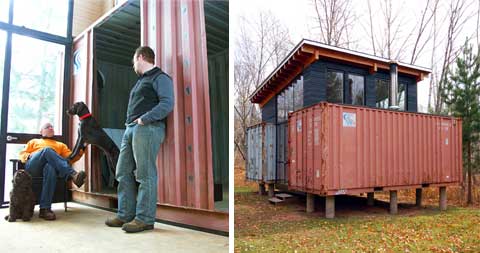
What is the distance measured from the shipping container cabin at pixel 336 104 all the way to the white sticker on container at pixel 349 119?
0.02 meters

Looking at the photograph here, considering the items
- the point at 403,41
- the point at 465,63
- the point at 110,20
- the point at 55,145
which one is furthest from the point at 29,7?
the point at 465,63

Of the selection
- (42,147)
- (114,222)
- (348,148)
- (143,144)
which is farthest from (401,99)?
(42,147)

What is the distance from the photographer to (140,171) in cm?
168

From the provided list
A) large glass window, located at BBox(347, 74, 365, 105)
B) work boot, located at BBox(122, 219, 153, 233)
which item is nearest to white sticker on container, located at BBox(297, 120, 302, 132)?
large glass window, located at BBox(347, 74, 365, 105)

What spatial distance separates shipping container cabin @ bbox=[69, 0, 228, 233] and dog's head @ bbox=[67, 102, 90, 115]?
5 cm

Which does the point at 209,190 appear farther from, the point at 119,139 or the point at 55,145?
the point at 55,145

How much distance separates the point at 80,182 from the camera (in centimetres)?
186

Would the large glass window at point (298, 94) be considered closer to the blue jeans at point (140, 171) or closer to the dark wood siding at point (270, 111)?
the dark wood siding at point (270, 111)

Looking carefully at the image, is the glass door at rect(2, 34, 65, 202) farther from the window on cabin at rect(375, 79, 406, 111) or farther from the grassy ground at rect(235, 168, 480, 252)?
the window on cabin at rect(375, 79, 406, 111)

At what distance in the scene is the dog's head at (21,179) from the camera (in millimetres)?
1729

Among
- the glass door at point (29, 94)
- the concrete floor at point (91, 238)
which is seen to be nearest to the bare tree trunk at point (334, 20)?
the concrete floor at point (91, 238)

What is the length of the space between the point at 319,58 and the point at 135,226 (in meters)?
1.23

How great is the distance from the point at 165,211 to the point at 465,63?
1.62 m

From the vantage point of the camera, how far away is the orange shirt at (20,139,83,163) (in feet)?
5.77
